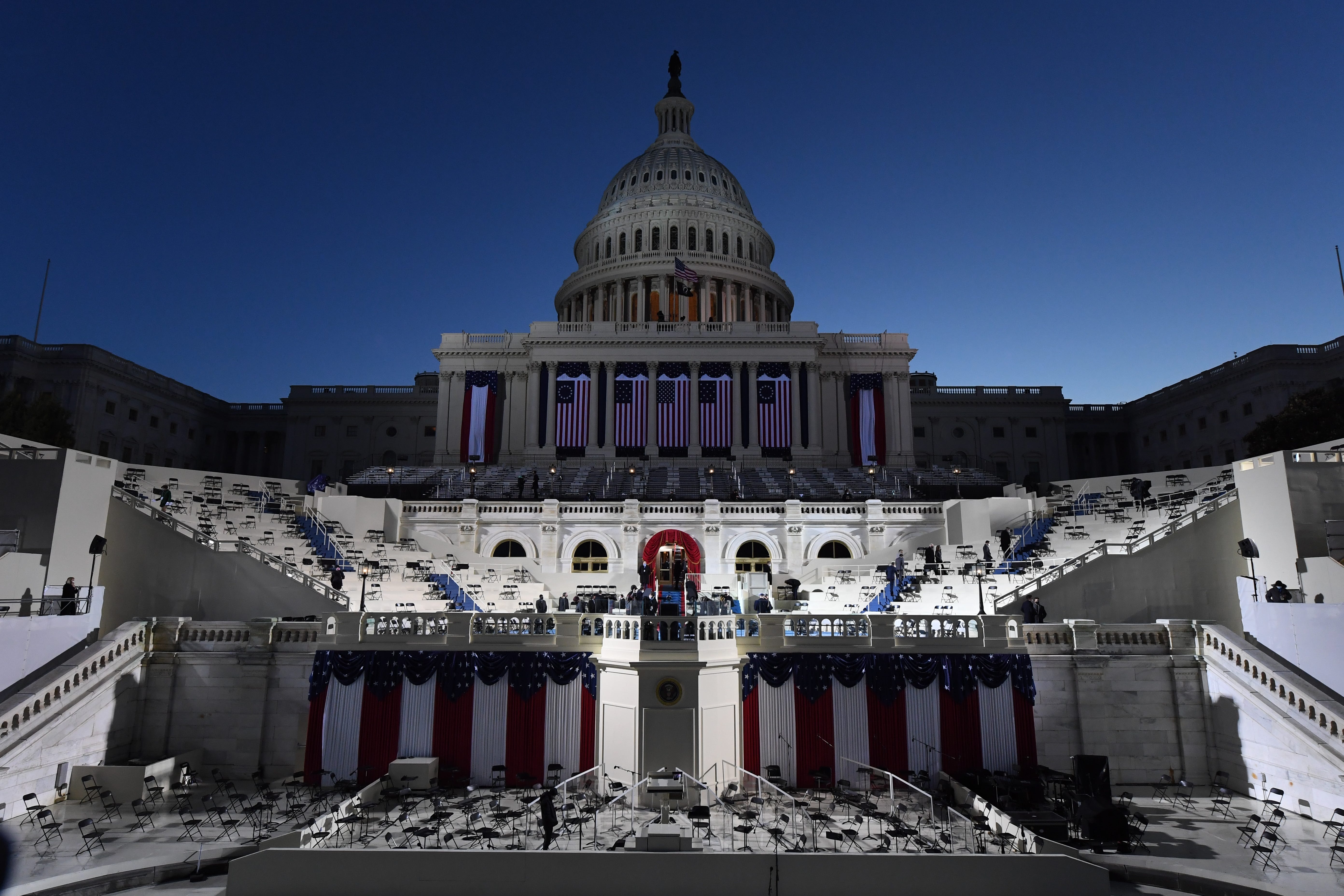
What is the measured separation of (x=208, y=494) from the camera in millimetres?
46156

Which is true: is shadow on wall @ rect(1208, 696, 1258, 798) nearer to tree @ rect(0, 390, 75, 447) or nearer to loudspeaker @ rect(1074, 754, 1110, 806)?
loudspeaker @ rect(1074, 754, 1110, 806)

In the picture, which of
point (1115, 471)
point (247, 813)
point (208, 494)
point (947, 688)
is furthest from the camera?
point (1115, 471)

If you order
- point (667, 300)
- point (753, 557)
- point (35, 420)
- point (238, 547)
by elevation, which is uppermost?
point (667, 300)

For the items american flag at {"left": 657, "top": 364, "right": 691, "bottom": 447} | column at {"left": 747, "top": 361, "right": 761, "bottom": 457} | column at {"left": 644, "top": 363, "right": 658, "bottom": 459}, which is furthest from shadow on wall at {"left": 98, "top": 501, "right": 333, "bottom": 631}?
column at {"left": 747, "top": 361, "right": 761, "bottom": 457}

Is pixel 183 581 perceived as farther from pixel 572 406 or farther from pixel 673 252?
pixel 673 252

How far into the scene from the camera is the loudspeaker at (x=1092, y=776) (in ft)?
60.7

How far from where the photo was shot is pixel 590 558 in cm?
4647

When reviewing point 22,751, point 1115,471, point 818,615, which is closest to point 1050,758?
point 818,615

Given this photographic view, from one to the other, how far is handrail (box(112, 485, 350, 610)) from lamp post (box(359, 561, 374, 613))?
69 centimetres

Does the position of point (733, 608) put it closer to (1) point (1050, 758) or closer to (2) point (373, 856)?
(1) point (1050, 758)

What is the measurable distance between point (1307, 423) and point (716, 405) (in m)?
41.5

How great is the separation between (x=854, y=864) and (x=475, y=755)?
1077 centimetres

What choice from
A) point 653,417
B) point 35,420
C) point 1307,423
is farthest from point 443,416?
point 1307,423

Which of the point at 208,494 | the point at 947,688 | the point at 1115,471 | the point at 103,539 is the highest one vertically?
the point at 1115,471
